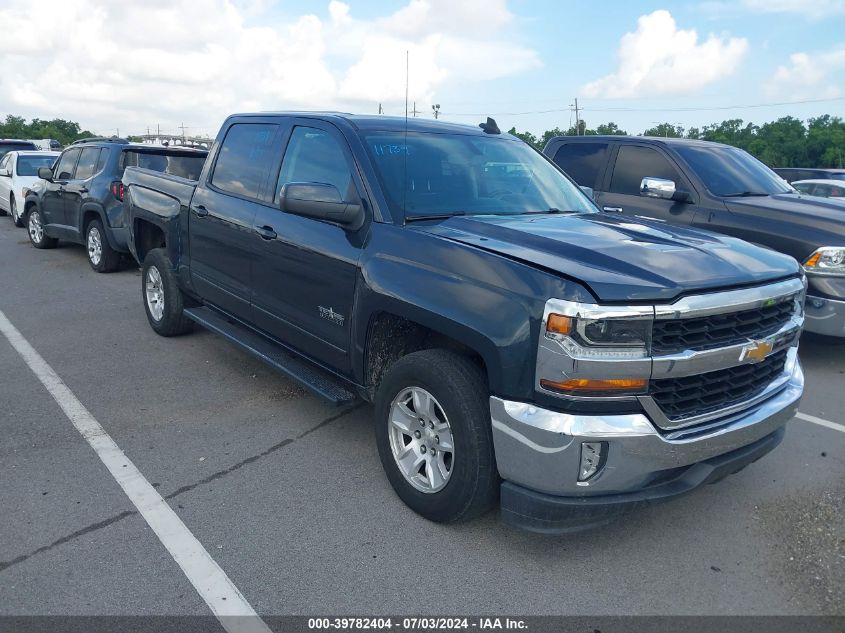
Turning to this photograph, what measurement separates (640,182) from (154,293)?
5.06m

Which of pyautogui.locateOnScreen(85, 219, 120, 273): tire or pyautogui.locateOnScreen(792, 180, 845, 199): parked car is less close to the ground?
pyautogui.locateOnScreen(792, 180, 845, 199): parked car

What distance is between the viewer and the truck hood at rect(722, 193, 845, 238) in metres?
5.82

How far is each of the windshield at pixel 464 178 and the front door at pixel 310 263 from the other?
25 centimetres

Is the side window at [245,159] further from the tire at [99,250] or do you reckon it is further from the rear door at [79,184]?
the rear door at [79,184]

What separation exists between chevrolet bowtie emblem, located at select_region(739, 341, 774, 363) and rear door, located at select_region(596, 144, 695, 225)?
3.76m

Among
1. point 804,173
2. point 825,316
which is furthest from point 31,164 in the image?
point 804,173

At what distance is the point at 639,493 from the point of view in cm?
287

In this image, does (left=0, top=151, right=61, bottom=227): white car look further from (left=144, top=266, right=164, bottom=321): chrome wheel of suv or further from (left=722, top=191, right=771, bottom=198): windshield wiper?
(left=722, top=191, right=771, bottom=198): windshield wiper

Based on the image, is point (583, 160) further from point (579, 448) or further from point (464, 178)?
point (579, 448)

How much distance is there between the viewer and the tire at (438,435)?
3.00 metres

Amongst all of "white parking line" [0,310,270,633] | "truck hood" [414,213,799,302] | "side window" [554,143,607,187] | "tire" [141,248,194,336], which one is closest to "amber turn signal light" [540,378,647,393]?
"truck hood" [414,213,799,302]

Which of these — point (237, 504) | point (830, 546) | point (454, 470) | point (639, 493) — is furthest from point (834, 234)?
point (237, 504)

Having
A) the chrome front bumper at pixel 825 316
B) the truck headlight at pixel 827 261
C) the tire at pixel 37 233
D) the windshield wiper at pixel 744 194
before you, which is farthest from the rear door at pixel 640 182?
the tire at pixel 37 233

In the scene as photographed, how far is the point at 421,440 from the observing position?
3.37 metres
